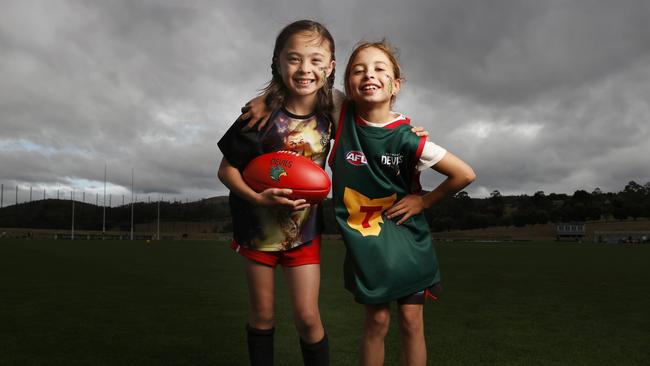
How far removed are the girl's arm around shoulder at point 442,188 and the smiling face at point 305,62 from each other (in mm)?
803

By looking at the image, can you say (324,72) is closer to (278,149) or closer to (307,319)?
(278,149)

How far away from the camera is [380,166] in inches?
111

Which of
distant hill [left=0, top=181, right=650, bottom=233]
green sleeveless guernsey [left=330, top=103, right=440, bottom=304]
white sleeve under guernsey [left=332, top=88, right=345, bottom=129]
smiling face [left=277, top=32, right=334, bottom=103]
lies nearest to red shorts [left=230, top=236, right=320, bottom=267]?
green sleeveless guernsey [left=330, top=103, right=440, bottom=304]

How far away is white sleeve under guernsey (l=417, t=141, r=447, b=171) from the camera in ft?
9.05

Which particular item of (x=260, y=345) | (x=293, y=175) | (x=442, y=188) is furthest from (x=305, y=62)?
(x=260, y=345)

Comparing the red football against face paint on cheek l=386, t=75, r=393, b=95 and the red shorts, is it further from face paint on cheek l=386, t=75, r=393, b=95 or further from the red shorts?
face paint on cheek l=386, t=75, r=393, b=95

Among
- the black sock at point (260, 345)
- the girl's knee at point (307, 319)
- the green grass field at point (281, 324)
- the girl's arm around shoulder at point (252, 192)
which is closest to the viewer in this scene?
the girl's arm around shoulder at point (252, 192)

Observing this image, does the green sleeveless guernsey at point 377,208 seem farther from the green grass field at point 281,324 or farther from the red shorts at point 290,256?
the green grass field at point 281,324

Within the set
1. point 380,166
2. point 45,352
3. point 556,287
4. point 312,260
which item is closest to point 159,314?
point 45,352

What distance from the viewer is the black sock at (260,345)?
3033mm

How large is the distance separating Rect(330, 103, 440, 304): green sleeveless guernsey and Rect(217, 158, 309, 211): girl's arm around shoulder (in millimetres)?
294

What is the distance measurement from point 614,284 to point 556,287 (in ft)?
5.16

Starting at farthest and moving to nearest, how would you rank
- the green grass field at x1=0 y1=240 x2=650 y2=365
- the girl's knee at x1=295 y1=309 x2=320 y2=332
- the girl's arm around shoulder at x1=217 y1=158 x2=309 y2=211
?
the green grass field at x1=0 y1=240 x2=650 y2=365
the girl's knee at x1=295 y1=309 x2=320 y2=332
the girl's arm around shoulder at x1=217 y1=158 x2=309 y2=211

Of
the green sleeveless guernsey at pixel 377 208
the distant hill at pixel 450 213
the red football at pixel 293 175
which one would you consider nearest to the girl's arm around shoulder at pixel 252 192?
the red football at pixel 293 175
